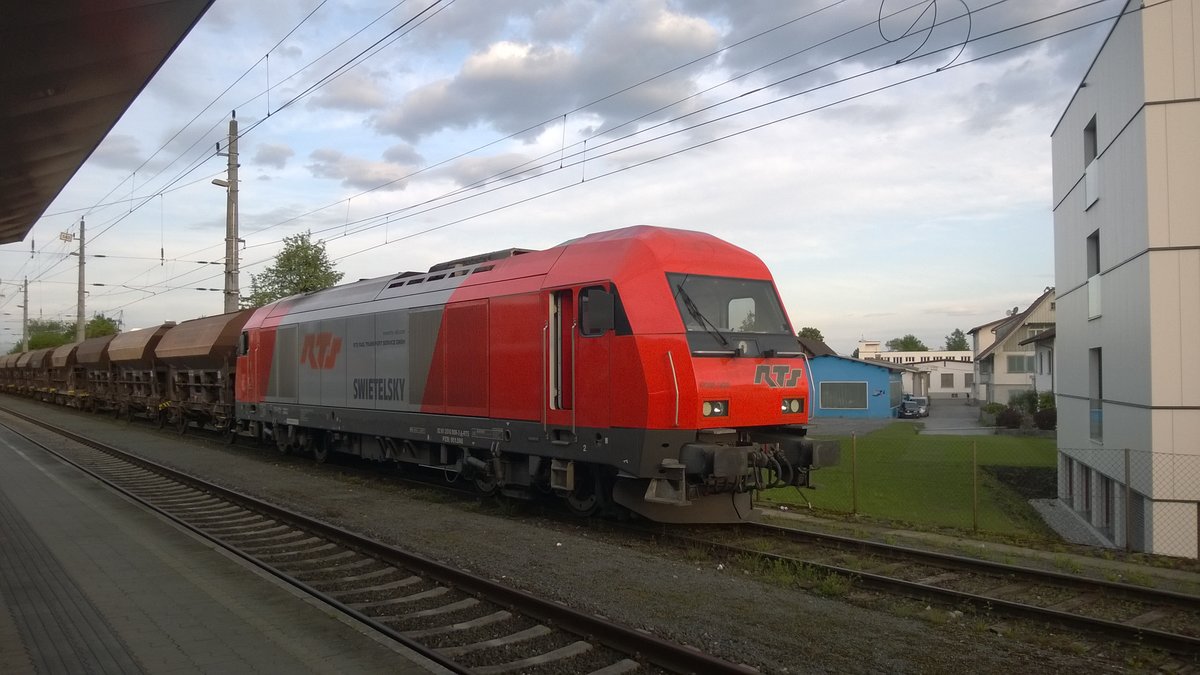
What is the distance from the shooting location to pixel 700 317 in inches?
376

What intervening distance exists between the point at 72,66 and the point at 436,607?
221 inches

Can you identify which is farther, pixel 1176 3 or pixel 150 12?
pixel 1176 3

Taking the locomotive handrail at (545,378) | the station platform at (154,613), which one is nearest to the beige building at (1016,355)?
the locomotive handrail at (545,378)

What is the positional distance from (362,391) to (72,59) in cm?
856

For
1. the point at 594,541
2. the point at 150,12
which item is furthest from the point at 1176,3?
the point at 150,12

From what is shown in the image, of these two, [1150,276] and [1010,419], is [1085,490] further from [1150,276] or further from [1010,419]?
[1010,419]

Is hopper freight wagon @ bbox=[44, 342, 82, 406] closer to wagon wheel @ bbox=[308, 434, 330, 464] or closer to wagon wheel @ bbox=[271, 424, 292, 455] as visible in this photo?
wagon wheel @ bbox=[271, 424, 292, 455]

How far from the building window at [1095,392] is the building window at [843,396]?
106ft

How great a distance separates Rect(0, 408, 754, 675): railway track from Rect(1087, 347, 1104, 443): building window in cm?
1459

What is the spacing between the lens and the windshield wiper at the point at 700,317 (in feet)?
31.2

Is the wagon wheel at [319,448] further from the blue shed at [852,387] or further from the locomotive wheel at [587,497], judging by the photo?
the blue shed at [852,387]

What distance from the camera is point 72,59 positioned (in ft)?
22.3

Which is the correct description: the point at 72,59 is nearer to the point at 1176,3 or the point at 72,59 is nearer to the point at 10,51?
the point at 10,51

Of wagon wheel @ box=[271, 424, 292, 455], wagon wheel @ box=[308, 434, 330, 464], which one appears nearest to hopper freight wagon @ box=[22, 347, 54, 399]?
wagon wheel @ box=[271, 424, 292, 455]
